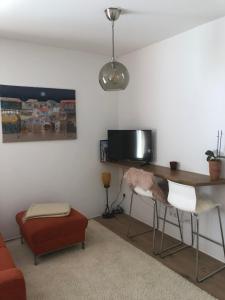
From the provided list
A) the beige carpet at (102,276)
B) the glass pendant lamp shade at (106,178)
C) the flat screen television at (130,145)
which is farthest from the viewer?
the glass pendant lamp shade at (106,178)

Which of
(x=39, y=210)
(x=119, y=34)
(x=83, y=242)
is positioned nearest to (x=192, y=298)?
(x=83, y=242)

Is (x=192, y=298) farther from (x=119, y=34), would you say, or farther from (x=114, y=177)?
(x=119, y=34)

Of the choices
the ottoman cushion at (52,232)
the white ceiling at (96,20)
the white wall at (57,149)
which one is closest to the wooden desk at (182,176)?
the white wall at (57,149)

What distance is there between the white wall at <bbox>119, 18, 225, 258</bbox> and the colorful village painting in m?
0.97

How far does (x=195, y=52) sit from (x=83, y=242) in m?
2.50

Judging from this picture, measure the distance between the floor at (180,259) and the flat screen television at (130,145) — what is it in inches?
37.8

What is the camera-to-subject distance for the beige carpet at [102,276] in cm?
223

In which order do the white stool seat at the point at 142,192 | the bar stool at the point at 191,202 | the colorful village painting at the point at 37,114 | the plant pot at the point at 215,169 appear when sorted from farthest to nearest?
the colorful village painting at the point at 37,114
the white stool seat at the point at 142,192
the plant pot at the point at 215,169
the bar stool at the point at 191,202

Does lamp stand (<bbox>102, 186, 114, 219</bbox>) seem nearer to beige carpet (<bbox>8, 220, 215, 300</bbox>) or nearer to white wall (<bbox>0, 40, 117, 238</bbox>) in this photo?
white wall (<bbox>0, 40, 117, 238</bbox>)

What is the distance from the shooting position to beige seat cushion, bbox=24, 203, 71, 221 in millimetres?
2910

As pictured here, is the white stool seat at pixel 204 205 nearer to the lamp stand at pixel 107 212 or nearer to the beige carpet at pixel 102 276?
the beige carpet at pixel 102 276

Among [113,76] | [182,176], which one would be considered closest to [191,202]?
[182,176]

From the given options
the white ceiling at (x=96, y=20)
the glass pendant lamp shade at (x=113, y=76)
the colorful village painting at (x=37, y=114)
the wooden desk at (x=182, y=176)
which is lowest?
the wooden desk at (x=182, y=176)

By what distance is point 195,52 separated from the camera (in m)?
2.84
